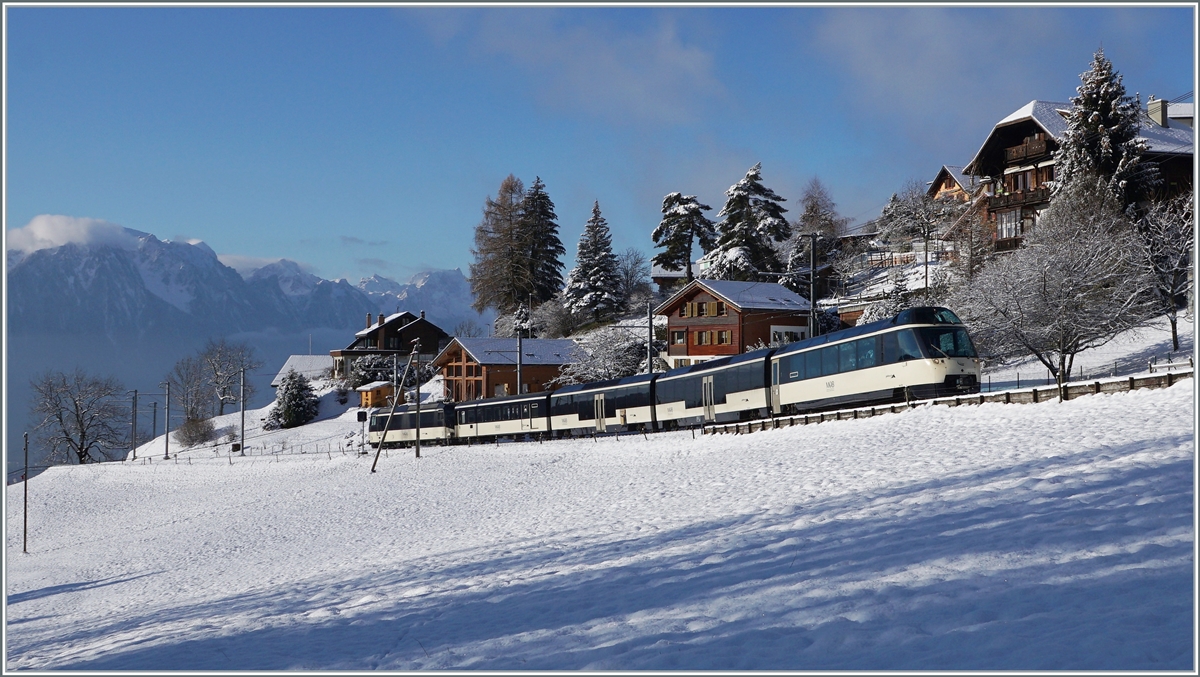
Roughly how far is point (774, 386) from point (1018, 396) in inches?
387

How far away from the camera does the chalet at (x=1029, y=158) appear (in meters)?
48.4

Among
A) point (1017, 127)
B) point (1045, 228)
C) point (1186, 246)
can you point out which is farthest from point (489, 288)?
point (1186, 246)

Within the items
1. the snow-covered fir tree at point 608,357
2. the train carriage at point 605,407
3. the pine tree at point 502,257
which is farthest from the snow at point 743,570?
the pine tree at point 502,257

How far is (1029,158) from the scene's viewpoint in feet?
170

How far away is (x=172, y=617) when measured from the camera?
13867 millimetres

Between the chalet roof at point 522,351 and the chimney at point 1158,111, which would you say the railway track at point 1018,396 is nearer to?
the chalet roof at point 522,351

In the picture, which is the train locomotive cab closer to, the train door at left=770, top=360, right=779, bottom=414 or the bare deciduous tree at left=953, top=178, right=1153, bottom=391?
the train door at left=770, top=360, right=779, bottom=414

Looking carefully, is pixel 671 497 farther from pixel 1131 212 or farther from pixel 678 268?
pixel 678 268

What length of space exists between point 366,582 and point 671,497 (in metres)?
7.29

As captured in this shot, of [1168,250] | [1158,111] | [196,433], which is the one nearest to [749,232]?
[1158,111]

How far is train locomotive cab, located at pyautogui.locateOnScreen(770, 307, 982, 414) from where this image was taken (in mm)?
23406

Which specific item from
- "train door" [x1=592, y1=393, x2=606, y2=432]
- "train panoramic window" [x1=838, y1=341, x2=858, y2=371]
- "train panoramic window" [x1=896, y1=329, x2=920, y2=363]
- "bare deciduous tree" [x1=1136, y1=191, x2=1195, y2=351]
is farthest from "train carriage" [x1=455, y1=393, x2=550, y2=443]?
"bare deciduous tree" [x1=1136, y1=191, x2=1195, y2=351]

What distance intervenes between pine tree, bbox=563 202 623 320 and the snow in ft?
169

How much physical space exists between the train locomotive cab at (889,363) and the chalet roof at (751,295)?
24633 mm
